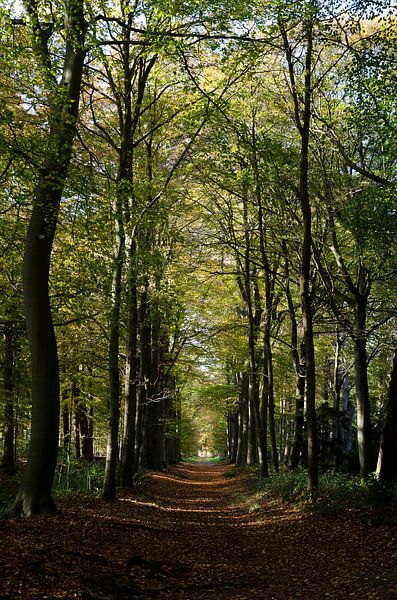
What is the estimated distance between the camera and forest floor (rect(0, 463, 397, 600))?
5.68 metres

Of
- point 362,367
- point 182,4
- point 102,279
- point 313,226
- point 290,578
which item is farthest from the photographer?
point 313,226

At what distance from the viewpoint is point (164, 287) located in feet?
54.0

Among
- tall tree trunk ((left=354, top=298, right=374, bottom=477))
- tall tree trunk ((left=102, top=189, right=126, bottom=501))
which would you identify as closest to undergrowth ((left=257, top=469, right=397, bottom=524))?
tall tree trunk ((left=354, top=298, right=374, bottom=477))

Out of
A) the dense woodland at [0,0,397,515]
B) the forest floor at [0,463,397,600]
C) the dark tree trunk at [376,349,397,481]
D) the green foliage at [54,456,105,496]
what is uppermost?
the dense woodland at [0,0,397,515]

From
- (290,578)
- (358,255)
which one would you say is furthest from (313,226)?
(290,578)

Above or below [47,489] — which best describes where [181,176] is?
above

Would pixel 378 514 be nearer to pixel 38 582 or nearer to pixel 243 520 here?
pixel 243 520

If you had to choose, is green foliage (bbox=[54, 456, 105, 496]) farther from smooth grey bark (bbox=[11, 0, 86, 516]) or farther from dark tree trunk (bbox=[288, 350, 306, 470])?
dark tree trunk (bbox=[288, 350, 306, 470])

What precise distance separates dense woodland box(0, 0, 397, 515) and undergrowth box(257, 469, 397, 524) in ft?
1.88

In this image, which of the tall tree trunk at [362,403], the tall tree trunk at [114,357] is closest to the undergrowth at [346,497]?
the tall tree trunk at [362,403]

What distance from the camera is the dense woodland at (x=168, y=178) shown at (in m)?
9.06

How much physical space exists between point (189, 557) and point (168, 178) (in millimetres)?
10515

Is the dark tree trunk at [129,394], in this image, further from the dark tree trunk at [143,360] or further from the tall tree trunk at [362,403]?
the tall tree trunk at [362,403]

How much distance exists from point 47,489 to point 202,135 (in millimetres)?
12369
